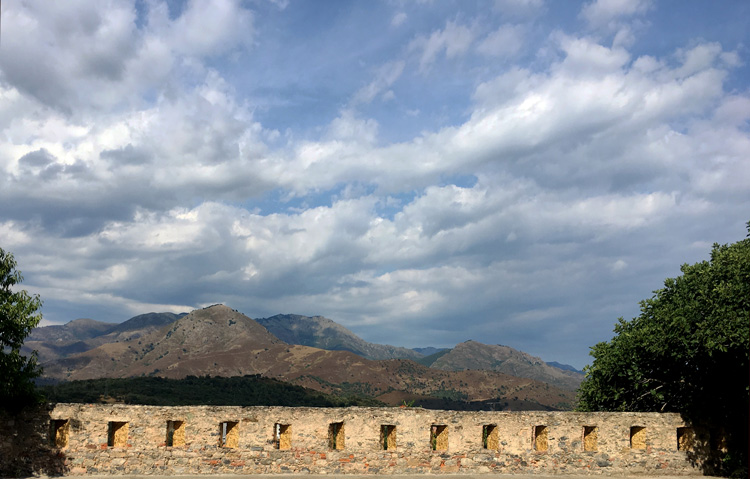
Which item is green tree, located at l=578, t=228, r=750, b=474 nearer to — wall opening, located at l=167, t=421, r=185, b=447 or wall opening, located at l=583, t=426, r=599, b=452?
wall opening, located at l=583, t=426, r=599, b=452

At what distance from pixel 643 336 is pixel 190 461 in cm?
2073

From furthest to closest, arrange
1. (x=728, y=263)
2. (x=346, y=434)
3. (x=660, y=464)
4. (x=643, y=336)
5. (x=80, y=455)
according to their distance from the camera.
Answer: (x=643, y=336) < (x=728, y=263) < (x=660, y=464) < (x=346, y=434) < (x=80, y=455)

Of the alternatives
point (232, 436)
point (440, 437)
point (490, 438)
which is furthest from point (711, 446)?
point (232, 436)

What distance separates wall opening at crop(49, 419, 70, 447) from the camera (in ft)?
61.3

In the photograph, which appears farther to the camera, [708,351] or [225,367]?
[225,367]

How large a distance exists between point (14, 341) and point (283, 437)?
33.4 ft

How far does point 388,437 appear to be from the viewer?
818 inches

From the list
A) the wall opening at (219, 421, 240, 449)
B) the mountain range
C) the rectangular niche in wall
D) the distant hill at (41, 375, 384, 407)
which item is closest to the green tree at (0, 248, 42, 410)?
the wall opening at (219, 421, 240, 449)

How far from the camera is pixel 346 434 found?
66.3ft

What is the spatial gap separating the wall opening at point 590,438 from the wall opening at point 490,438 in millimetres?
3633

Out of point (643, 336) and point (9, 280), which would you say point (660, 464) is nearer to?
point (643, 336)

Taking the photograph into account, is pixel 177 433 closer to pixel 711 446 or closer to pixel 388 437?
pixel 388 437

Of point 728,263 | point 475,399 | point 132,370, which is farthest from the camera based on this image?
point 132,370

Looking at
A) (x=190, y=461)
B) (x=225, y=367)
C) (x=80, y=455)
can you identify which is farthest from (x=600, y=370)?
(x=225, y=367)
